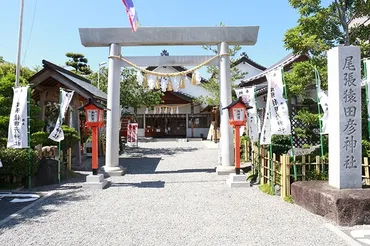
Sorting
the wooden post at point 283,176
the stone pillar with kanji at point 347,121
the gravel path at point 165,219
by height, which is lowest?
the gravel path at point 165,219

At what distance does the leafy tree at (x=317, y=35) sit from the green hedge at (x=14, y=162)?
8.18 metres

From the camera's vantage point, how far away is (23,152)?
8.30 meters

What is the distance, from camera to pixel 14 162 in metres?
8.16

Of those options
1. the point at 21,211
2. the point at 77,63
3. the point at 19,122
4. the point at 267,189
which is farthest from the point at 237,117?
the point at 77,63

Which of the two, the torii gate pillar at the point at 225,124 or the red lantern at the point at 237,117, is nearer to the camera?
the red lantern at the point at 237,117

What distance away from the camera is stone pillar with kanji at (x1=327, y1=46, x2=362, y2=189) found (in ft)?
19.0

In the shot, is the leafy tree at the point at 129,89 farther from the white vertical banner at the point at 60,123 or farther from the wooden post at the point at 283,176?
the wooden post at the point at 283,176

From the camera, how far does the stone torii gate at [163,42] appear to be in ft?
32.9

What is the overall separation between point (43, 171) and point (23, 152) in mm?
962

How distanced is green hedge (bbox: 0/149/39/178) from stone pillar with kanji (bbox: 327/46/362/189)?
8.22 meters

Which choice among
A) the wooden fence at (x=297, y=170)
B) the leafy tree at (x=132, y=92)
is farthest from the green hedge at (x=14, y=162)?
the leafy tree at (x=132, y=92)

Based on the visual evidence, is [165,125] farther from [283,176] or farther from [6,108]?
[283,176]

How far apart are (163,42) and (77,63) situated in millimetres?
27703

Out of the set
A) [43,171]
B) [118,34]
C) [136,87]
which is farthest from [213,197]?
[136,87]
